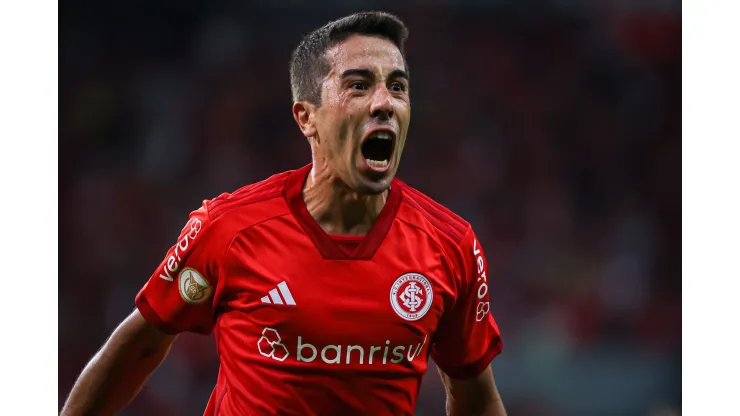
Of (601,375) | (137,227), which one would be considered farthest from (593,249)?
(137,227)

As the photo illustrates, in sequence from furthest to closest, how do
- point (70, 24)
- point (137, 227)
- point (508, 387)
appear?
point (70, 24)
point (137, 227)
point (508, 387)

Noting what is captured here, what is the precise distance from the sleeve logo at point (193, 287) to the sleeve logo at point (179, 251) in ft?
0.13

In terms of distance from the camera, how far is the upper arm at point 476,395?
2.98m

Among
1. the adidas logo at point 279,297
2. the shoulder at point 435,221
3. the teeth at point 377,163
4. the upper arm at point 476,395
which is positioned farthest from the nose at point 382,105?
the upper arm at point 476,395

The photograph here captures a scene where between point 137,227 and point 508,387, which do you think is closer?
point 508,387

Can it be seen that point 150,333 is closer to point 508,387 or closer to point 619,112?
point 508,387

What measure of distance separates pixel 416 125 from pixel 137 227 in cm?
267

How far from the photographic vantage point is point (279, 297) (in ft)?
8.69

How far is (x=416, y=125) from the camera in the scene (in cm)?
781

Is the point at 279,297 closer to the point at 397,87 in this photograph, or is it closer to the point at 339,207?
the point at 339,207

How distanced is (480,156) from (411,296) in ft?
17.0

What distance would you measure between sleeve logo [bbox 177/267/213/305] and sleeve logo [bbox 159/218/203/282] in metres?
0.04

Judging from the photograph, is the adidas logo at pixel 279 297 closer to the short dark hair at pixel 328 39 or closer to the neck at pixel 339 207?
the neck at pixel 339 207

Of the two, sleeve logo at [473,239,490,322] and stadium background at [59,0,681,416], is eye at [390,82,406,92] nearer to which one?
sleeve logo at [473,239,490,322]
